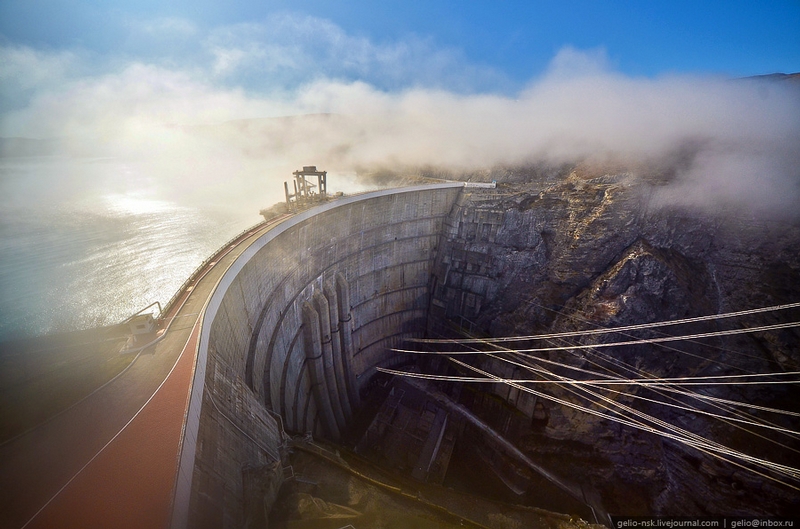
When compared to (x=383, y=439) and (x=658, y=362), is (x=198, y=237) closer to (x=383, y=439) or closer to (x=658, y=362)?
(x=383, y=439)

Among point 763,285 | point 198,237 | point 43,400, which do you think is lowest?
point 763,285

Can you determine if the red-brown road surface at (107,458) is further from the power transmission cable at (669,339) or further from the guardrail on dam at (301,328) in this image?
the power transmission cable at (669,339)

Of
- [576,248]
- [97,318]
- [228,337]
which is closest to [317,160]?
[97,318]

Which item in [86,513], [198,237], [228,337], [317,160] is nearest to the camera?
[86,513]

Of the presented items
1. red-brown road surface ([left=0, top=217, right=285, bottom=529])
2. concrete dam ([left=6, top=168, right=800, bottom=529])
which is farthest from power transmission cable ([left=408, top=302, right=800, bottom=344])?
red-brown road surface ([left=0, top=217, right=285, bottom=529])

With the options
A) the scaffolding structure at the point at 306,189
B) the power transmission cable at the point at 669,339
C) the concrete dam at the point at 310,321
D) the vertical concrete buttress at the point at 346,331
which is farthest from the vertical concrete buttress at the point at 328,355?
the power transmission cable at the point at 669,339

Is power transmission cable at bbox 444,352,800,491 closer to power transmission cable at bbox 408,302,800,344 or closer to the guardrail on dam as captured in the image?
power transmission cable at bbox 408,302,800,344
